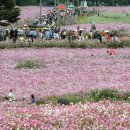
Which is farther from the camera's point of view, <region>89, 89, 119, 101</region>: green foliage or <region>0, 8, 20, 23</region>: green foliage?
<region>0, 8, 20, 23</region>: green foliage

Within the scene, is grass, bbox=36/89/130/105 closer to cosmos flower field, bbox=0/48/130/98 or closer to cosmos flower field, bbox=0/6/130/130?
cosmos flower field, bbox=0/6/130/130

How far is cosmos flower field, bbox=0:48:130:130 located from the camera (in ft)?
43.0

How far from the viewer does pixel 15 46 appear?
139 feet

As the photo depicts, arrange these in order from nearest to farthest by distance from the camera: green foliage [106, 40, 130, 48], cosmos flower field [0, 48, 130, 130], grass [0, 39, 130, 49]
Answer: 1. cosmos flower field [0, 48, 130, 130]
2. grass [0, 39, 130, 49]
3. green foliage [106, 40, 130, 48]

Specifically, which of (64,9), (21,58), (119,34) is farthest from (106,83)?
(64,9)

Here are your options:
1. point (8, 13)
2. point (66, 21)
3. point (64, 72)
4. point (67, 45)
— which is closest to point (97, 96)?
point (64, 72)

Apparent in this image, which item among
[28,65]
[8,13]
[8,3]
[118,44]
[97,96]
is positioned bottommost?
[118,44]

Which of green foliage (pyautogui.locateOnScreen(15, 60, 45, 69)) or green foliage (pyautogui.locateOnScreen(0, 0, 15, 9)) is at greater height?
green foliage (pyautogui.locateOnScreen(0, 0, 15, 9))

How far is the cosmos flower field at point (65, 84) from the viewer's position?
13.1 metres

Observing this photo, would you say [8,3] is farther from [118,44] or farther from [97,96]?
[97,96]

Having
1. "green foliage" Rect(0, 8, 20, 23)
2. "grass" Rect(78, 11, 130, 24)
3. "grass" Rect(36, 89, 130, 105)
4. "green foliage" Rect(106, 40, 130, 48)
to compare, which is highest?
"green foliage" Rect(0, 8, 20, 23)

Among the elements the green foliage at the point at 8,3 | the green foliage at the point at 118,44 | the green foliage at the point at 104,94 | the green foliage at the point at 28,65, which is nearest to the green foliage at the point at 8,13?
the green foliage at the point at 8,3

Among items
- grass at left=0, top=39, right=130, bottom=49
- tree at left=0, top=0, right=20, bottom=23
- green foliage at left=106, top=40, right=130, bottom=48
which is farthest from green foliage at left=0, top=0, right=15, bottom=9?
green foliage at left=106, top=40, right=130, bottom=48

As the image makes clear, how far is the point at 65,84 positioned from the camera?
85.1 ft
